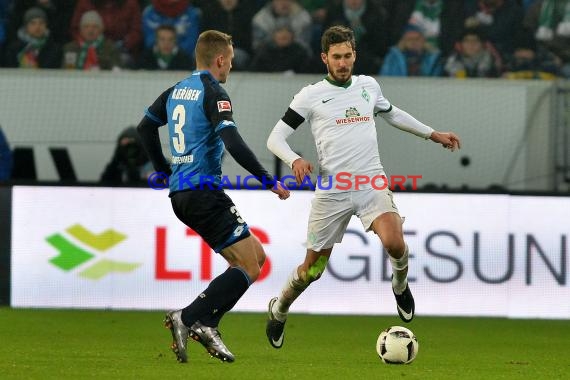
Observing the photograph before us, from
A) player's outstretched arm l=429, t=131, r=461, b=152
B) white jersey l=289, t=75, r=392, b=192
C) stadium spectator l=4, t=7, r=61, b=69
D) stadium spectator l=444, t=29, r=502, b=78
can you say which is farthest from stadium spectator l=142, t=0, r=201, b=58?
player's outstretched arm l=429, t=131, r=461, b=152

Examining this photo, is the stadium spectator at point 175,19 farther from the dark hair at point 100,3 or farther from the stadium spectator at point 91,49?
the stadium spectator at point 91,49

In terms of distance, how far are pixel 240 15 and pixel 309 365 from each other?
6.71 metres

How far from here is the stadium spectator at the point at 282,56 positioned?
12.7 metres

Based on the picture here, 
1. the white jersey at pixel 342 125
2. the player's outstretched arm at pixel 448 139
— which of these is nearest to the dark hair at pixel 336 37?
the white jersey at pixel 342 125

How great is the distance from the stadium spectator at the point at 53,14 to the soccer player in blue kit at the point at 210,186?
649 centimetres

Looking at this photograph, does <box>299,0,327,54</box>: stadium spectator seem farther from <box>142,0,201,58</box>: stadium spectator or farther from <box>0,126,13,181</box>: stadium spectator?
<box>0,126,13,181</box>: stadium spectator

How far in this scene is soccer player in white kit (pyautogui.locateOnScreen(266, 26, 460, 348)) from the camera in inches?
295

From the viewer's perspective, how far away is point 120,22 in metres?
13.1

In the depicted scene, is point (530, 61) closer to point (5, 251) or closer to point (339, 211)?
point (5, 251)

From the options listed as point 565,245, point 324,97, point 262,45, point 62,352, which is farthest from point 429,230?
point 62,352

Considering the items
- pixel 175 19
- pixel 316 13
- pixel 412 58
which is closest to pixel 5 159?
pixel 175 19

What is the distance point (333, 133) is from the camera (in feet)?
24.9

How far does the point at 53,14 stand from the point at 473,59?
459 centimetres

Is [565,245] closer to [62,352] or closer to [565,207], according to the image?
[565,207]
